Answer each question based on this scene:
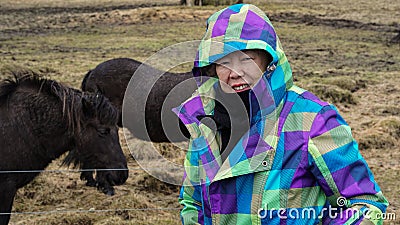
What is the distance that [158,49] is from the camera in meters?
12.0

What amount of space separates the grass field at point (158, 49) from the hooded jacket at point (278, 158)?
1.04 m

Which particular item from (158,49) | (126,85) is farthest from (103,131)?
(158,49)

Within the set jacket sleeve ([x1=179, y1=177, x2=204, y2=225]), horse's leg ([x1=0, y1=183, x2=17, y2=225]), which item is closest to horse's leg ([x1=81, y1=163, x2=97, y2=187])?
horse's leg ([x1=0, y1=183, x2=17, y2=225])

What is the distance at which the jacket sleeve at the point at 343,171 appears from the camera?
1.45 metres

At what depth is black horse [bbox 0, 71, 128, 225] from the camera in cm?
388

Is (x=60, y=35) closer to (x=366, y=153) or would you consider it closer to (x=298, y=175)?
(x=366, y=153)

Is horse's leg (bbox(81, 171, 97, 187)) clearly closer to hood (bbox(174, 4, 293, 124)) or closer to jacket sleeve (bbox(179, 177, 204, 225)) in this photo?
jacket sleeve (bbox(179, 177, 204, 225))

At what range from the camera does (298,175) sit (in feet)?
4.94

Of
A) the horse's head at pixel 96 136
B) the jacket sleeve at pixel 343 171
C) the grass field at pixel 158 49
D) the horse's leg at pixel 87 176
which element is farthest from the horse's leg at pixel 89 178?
the jacket sleeve at pixel 343 171

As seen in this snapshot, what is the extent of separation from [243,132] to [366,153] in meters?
4.94

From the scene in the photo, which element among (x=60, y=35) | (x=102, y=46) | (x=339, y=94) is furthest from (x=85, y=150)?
(x=60, y=35)

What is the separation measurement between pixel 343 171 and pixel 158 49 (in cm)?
1071

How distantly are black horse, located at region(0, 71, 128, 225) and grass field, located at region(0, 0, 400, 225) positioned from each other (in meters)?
0.62

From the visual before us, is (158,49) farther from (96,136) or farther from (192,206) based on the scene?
(192,206)
